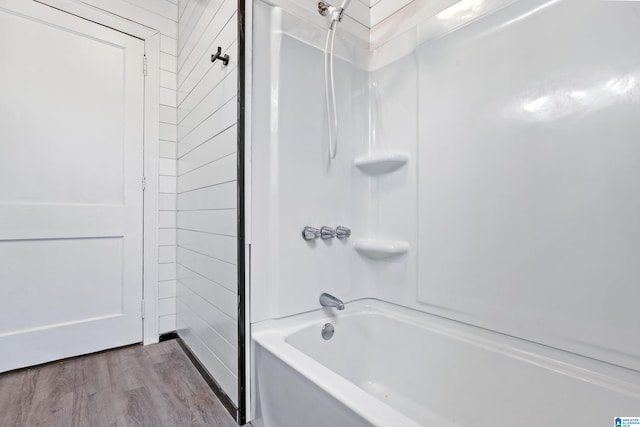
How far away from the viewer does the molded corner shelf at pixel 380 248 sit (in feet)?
4.97

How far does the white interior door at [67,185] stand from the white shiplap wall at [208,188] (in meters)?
0.32

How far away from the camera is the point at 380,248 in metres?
1.55

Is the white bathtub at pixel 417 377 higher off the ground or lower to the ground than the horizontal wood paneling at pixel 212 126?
lower

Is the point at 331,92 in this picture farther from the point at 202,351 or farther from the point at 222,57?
the point at 202,351

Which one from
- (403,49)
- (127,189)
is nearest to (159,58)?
(127,189)

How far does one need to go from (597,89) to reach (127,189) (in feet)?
7.81

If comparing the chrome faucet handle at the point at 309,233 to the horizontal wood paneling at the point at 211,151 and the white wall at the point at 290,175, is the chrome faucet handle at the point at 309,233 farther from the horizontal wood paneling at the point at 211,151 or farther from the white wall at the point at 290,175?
the horizontal wood paneling at the point at 211,151

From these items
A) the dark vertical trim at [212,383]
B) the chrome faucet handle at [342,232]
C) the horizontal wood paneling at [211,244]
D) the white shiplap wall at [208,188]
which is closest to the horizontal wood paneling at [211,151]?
the white shiplap wall at [208,188]

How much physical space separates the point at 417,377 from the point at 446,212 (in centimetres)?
77

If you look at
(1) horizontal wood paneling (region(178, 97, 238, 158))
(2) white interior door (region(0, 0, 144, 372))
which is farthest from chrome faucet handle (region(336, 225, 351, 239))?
(2) white interior door (region(0, 0, 144, 372))

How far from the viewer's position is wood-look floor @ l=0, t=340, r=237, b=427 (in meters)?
1.26

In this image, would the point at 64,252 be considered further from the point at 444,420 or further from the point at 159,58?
the point at 444,420

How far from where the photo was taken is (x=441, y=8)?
54.2 inches

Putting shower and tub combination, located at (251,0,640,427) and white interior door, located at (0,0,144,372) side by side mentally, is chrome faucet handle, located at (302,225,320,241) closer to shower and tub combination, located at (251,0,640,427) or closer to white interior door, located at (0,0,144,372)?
shower and tub combination, located at (251,0,640,427)
